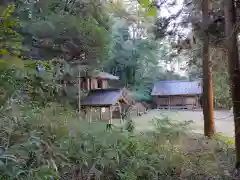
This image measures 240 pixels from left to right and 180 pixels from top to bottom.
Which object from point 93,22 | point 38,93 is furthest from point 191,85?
point 38,93

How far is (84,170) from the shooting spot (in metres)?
3.53

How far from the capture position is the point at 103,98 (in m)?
14.4

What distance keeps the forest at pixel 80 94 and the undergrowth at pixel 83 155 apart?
0.02 m

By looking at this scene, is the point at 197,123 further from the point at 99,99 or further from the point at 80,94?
the point at 80,94

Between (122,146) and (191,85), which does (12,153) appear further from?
(191,85)

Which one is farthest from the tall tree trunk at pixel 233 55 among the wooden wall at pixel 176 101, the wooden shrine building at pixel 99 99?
the wooden wall at pixel 176 101

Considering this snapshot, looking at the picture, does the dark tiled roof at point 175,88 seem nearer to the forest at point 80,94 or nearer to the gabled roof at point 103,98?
the gabled roof at point 103,98

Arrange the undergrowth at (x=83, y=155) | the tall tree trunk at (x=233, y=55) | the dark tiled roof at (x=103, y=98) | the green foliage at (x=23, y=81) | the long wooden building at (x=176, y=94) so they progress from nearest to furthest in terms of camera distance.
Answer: the undergrowth at (x=83, y=155), the green foliage at (x=23, y=81), the tall tree trunk at (x=233, y=55), the dark tiled roof at (x=103, y=98), the long wooden building at (x=176, y=94)

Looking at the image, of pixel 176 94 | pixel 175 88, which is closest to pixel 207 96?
pixel 176 94

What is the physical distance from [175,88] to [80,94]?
15.5m

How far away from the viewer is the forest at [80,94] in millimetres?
3029

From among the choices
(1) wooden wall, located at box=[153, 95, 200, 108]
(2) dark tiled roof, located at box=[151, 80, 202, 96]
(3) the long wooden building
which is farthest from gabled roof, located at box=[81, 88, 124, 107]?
(1) wooden wall, located at box=[153, 95, 200, 108]

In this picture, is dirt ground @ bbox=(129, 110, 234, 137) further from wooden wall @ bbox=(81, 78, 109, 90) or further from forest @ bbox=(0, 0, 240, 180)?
wooden wall @ bbox=(81, 78, 109, 90)

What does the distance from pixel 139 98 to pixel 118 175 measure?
21682 millimetres
